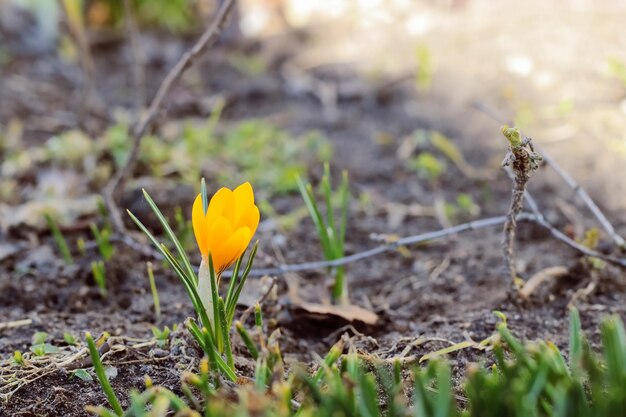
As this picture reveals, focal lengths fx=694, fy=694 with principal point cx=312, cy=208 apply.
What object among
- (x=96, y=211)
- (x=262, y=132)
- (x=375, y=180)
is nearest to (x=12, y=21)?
(x=262, y=132)

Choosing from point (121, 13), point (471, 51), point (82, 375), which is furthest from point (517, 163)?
point (121, 13)

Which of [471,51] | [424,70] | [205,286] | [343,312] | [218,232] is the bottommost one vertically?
[343,312]

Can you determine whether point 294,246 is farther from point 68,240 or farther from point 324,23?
point 324,23

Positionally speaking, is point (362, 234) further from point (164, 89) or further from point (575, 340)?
point (575, 340)

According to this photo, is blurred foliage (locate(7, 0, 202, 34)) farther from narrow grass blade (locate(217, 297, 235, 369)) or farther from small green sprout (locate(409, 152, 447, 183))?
narrow grass blade (locate(217, 297, 235, 369))

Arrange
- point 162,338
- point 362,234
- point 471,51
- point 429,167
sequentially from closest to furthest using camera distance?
point 162,338, point 362,234, point 429,167, point 471,51

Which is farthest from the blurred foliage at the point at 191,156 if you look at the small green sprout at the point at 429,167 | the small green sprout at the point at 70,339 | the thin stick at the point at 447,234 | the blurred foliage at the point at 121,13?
the blurred foliage at the point at 121,13

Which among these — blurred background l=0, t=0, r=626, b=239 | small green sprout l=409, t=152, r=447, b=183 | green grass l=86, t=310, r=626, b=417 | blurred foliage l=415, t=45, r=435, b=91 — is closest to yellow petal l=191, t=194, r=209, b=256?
green grass l=86, t=310, r=626, b=417
